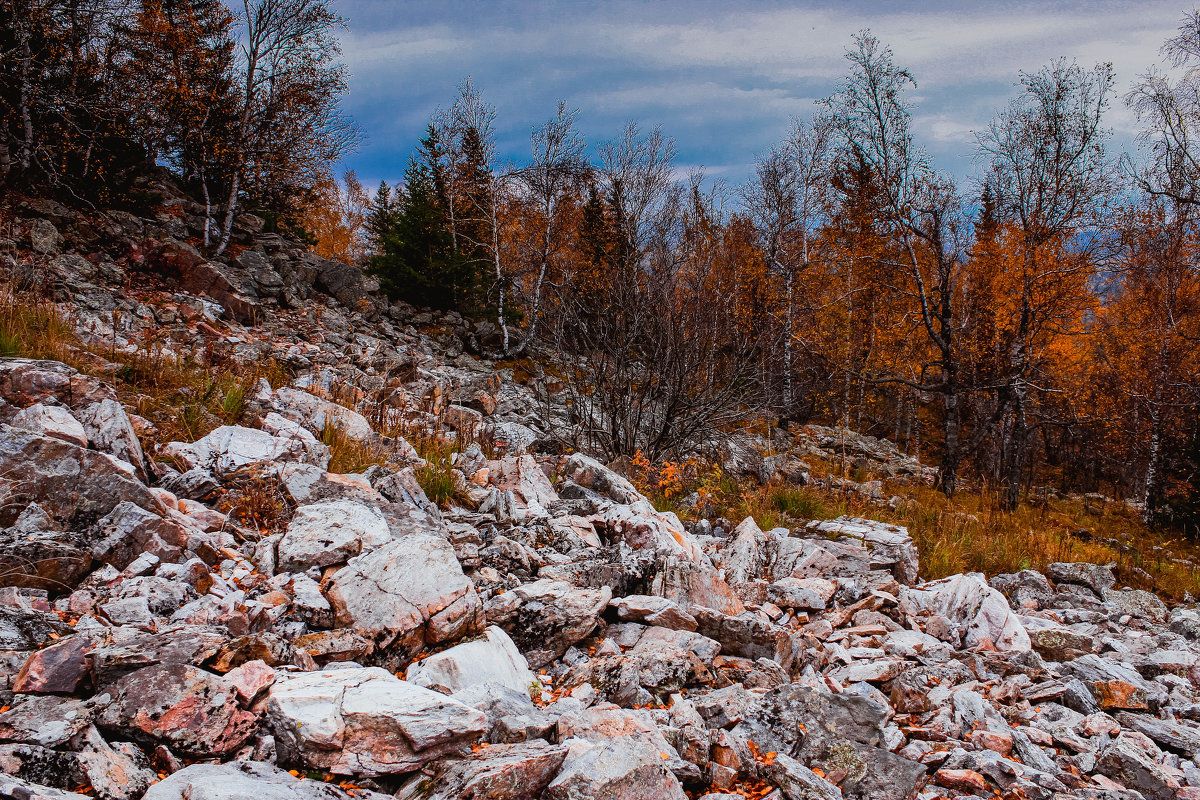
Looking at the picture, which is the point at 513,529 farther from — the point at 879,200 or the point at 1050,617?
the point at 879,200

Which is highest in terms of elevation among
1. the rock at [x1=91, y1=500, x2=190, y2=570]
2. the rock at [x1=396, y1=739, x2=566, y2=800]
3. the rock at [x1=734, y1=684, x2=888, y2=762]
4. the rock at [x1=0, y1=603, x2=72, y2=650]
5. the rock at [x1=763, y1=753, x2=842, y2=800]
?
the rock at [x1=91, y1=500, x2=190, y2=570]

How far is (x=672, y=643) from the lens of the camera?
3.01 meters

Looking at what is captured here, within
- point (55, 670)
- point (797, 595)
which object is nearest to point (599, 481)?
point (797, 595)

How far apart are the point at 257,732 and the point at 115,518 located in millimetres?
1687

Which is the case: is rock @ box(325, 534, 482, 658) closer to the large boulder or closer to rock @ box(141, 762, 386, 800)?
rock @ box(141, 762, 386, 800)

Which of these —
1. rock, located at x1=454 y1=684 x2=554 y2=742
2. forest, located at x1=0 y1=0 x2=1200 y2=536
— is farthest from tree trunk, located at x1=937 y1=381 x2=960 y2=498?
rock, located at x1=454 y1=684 x2=554 y2=742

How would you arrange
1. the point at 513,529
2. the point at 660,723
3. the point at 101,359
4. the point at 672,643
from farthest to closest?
1. the point at 101,359
2. the point at 513,529
3. the point at 672,643
4. the point at 660,723

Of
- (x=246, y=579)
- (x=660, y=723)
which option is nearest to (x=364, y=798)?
(x=660, y=723)

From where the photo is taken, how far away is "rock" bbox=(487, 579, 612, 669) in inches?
117

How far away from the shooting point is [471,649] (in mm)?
2582

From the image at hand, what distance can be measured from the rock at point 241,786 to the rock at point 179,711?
132 mm

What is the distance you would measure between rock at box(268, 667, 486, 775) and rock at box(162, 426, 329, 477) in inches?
91.8

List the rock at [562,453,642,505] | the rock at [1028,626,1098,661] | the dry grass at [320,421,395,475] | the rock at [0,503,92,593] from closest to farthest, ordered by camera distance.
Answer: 1. the rock at [0,503,92,593]
2. the rock at [1028,626,1098,661]
3. the dry grass at [320,421,395,475]
4. the rock at [562,453,642,505]

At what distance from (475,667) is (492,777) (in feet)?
2.69
